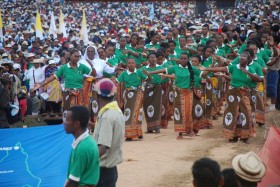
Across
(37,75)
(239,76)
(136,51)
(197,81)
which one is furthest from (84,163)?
(37,75)

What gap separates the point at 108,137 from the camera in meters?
6.88

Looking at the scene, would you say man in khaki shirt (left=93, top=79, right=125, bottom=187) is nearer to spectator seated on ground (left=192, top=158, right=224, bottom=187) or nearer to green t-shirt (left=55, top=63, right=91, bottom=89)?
spectator seated on ground (left=192, top=158, right=224, bottom=187)

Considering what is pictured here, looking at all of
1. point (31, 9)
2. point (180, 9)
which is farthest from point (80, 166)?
point (180, 9)

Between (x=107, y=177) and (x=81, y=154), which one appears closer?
(x=81, y=154)

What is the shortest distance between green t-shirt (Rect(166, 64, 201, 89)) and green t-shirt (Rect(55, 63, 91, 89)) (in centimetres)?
172

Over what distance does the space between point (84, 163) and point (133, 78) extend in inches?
313

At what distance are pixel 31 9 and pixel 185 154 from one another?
34.7m

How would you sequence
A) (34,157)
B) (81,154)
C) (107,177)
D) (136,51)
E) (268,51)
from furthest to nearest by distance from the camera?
(136,51) → (268,51) → (34,157) → (107,177) → (81,154)

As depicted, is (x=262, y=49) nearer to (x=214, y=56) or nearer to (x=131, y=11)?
(x=214, y=56)

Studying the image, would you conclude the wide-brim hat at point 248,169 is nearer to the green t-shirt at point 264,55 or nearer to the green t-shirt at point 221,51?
the green t-shirt at point 264,55

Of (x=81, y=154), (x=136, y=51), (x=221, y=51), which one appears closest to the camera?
(x=81, y=154)

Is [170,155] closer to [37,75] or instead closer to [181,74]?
[181,74]

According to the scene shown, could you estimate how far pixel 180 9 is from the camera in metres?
49.6

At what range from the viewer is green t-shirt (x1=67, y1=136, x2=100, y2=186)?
6.07m
